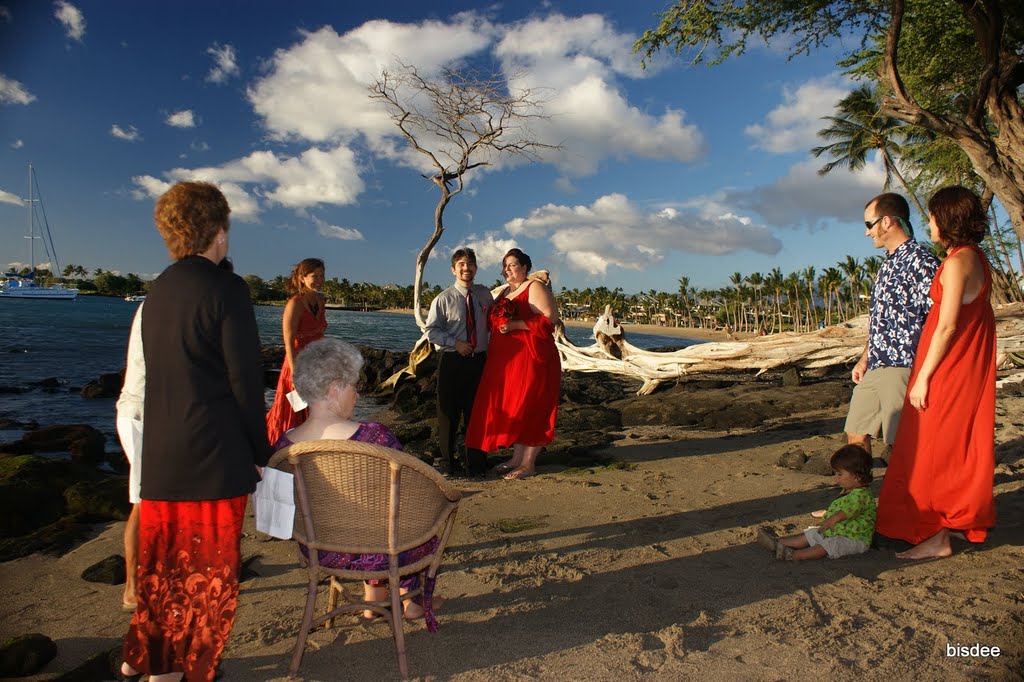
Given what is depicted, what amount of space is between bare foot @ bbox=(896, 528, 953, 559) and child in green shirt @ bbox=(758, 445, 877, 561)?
224 millimetres

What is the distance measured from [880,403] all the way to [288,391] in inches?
161

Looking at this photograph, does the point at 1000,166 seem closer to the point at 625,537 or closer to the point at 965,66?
the point at 965,66

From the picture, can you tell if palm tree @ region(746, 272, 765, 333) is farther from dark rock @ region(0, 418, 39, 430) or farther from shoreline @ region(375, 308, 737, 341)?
dark rock @ region(0, 418, 39, 430)

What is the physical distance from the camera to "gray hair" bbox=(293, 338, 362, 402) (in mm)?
2549

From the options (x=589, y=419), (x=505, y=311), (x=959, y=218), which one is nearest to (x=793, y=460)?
(x=505, y=311)

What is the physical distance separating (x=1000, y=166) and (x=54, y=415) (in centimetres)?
1904

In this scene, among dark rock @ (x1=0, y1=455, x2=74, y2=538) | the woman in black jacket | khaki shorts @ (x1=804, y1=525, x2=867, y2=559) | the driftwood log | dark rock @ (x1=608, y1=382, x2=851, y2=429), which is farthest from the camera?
the driftwood log

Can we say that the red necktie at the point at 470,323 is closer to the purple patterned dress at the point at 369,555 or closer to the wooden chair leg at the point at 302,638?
the purple patterned dress at the point at 369,555

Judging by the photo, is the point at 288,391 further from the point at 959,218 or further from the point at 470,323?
the point at 959,218

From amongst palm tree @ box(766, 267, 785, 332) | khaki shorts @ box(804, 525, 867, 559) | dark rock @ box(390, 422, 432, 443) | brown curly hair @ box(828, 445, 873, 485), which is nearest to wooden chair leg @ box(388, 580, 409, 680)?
khaki shorts @ box(804, 525, 867, 559)

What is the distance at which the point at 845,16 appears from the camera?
37.8 ft

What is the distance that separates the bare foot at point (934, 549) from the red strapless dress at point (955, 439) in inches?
1.9

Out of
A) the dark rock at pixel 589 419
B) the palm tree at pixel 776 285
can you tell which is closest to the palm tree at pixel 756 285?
the palm tree at pixel 776 285

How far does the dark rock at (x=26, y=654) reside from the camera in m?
2.60
